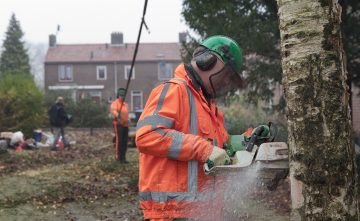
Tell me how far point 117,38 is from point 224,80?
54284 mm

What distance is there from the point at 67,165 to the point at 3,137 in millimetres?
3903


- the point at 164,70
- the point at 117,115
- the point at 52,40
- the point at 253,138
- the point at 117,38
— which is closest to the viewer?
the point at 253,138

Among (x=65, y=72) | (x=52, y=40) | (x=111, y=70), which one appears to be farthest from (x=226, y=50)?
(x=52, y=40)

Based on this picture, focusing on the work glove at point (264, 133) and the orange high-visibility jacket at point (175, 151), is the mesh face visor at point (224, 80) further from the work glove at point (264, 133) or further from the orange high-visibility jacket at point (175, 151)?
the work glove at point (264, 133)

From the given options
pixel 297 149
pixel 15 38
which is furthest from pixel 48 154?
pixel 15 38

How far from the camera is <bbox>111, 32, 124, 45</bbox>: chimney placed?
184 feet

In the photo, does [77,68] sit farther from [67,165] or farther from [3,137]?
[67,165]

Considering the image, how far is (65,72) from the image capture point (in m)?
54.5

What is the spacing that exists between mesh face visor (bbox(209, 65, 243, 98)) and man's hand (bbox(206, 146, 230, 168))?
0.49 meters

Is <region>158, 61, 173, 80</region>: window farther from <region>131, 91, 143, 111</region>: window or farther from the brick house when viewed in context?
<region>131, 91, 143, 111</region>: window

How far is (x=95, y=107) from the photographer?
29.0 m

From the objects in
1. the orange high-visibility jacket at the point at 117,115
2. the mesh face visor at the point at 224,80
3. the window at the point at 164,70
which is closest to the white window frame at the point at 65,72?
the window at the point at 164,70

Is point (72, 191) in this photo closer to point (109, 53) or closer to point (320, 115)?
point (320, 115)

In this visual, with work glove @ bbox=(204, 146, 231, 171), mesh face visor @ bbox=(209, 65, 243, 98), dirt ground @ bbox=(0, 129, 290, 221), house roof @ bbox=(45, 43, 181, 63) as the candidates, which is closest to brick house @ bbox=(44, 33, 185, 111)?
house roof @ bbox=(45, 43, 181, 63)
